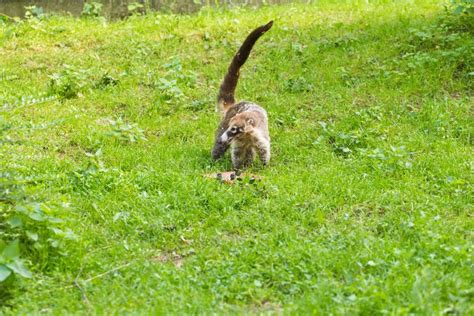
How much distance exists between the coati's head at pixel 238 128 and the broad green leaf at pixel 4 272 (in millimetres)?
3017

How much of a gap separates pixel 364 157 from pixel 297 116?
1.65 metres

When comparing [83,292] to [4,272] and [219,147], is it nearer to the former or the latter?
[4,272]

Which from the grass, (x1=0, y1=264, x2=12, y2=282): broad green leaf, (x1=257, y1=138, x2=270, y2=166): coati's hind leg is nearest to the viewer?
(x1=0, y1=264, x2=12, y2=282): broad green leaf

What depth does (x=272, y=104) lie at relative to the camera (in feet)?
29.8

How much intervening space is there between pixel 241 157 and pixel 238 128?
0.35 m

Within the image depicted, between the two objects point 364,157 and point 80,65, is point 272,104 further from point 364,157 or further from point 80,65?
point 80,65

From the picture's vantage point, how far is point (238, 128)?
7.29 meters

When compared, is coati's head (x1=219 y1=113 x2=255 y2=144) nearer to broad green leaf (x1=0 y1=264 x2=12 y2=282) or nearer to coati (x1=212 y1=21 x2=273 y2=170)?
coati (x1=212 y1=21 x2=273 y2=170)

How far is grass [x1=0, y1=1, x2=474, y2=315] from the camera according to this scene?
4895 millimetres

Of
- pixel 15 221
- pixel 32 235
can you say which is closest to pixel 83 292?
pixel 32 235

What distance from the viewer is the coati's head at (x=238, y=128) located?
23.6ft

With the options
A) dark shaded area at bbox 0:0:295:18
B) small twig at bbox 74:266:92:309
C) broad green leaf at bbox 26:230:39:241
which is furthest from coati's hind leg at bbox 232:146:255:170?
dark shaded area at bbox 0:0:295:18

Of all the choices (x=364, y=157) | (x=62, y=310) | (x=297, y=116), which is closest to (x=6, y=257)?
(x=62, y=310)

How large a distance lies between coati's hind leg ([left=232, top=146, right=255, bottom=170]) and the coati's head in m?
0.18
